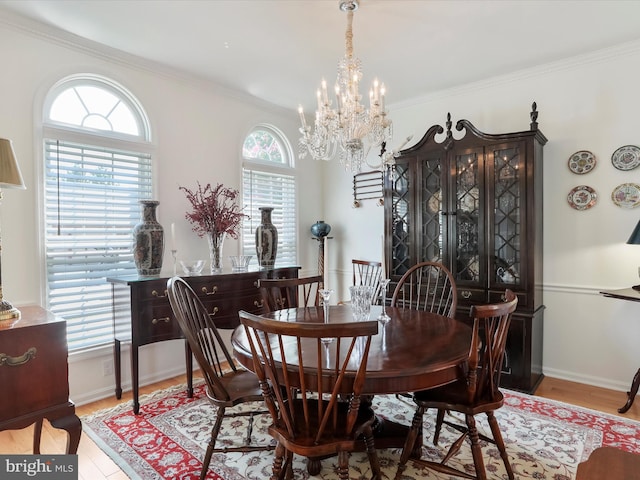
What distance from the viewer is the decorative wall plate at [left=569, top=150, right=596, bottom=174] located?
3189 millimetres

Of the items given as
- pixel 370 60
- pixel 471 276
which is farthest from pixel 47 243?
pixel 471 276

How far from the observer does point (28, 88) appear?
8.76ft

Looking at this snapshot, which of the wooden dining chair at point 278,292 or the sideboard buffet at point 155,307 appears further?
the sideboard buffet at point 155,307

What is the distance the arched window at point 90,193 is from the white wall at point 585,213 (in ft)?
8.31

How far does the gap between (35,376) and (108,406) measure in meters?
1.48

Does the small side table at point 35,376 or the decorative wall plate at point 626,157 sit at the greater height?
the decorative wall plate at point 626,157

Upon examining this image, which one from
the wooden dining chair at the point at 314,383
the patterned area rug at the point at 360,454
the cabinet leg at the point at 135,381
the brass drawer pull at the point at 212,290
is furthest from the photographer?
the brass drawer pull at the point at 212,290

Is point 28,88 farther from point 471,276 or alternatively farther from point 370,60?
point 471,276

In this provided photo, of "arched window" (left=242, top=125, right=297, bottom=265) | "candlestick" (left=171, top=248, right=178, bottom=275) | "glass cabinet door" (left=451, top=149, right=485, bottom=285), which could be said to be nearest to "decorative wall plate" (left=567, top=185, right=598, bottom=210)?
"glass cabinet door" (left=451, top=149, right=485, bottom=285)

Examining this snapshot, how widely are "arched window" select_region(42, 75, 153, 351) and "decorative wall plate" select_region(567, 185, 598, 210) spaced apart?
12.0ft

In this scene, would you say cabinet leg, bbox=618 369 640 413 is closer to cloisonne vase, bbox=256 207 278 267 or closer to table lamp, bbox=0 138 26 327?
cloisonne vase, bbox=256 207 278 267

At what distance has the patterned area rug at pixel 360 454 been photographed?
2.04m

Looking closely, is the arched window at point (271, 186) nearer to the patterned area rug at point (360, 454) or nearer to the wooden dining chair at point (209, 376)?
the patterned area rug at point (360, 454)

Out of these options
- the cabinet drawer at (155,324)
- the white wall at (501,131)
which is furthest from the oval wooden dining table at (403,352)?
the white wall at (501,131)
